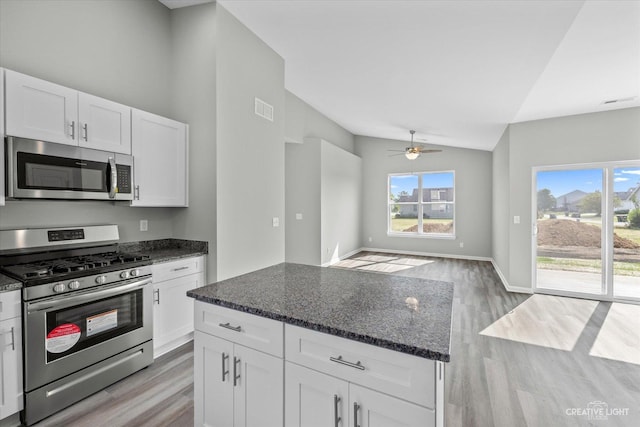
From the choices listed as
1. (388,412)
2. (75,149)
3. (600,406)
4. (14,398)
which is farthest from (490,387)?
(75,149)

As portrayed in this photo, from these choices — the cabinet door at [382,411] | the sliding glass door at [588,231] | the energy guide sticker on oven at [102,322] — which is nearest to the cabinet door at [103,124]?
the energy guide sticker on oven at [102,322]

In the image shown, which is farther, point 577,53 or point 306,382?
point 577,53

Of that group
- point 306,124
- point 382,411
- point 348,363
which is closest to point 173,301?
point 348,363

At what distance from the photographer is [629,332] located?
323 centimetres

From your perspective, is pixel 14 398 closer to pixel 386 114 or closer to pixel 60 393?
pixel 60 393

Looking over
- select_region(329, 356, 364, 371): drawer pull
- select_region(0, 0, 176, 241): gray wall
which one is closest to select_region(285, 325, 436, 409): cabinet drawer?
select_region(329, 356, 364, 371): drawer pull

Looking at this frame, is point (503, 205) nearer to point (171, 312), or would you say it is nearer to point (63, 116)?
point (171, 312)

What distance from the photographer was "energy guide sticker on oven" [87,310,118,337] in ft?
7.04

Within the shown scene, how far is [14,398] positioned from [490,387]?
3.24m

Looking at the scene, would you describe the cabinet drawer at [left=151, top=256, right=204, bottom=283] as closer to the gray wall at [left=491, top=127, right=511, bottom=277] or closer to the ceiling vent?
the ceiling vent

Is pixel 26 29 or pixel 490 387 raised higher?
pixel 26 29

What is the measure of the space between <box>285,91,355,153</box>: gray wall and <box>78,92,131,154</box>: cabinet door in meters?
3.11

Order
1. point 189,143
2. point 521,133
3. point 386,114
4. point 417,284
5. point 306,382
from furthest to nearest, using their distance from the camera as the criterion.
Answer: point 386,114
point 521,133
point 189,143
point 417,284
point 306,382

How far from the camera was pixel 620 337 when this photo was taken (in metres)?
3.12
